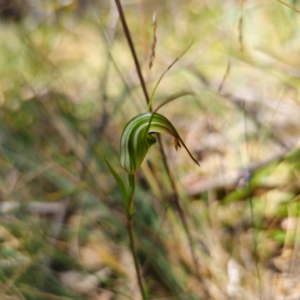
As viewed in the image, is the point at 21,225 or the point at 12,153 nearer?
the point at 21,225

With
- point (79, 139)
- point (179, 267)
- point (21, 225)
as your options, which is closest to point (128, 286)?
point (179, 267)

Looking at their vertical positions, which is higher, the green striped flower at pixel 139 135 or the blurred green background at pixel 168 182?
the blurred green background at pixel 168 182

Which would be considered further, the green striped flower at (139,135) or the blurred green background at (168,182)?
the blurred green background at (168,182)

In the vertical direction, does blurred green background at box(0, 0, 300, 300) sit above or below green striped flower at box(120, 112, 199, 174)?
above

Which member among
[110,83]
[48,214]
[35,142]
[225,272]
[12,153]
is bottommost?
[225,272]

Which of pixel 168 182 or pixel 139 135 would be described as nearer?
pixel 139 135

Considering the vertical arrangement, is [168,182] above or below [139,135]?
above

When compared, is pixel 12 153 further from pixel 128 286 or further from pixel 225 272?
pixel 225 272

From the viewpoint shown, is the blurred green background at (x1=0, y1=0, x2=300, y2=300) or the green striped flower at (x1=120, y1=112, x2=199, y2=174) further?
the blurred green background at (x1=0, y1=0, x2=300, y2=300)
